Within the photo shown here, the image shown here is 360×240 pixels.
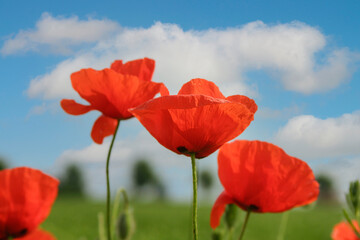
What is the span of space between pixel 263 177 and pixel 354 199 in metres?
0.36

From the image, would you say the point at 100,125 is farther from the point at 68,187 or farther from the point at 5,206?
the point at 68,187

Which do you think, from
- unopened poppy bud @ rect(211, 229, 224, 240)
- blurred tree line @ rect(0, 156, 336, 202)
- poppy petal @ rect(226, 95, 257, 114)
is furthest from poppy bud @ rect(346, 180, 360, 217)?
blurred tree line @ rect(0, 156, 336, 202)

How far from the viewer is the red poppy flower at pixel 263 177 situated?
0.69m

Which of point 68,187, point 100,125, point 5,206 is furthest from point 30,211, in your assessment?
point 68,187

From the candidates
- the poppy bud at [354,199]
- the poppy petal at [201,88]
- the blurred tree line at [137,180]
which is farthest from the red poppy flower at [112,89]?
the blurred tree line at [137,180]

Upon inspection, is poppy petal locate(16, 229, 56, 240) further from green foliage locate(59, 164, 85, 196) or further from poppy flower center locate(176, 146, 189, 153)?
green foliage locate(59, 164, 85, 196)

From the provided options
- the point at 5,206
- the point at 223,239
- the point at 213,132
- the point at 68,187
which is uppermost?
the point at 213,132

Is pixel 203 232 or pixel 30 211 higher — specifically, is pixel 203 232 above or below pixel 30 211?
below

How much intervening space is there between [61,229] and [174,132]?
571 cm

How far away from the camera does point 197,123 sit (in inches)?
25.2

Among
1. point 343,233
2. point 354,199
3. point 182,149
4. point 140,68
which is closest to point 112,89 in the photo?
point 140,68

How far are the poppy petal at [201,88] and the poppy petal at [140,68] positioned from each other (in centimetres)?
27

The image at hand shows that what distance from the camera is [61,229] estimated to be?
19.5 ft

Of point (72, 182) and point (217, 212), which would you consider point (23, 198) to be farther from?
point (72, 182)
